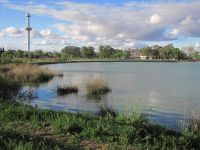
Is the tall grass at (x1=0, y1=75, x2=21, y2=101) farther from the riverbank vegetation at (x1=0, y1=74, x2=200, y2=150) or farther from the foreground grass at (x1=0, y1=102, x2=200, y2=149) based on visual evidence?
the foreground grass at (x1=0, y1=102, x2=200, y2=149)

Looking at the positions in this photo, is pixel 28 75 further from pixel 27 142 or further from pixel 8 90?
pixel 27 142

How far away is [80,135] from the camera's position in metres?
9.71

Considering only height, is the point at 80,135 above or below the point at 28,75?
above

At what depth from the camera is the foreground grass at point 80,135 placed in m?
8.70

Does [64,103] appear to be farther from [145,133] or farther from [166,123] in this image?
[145,133]

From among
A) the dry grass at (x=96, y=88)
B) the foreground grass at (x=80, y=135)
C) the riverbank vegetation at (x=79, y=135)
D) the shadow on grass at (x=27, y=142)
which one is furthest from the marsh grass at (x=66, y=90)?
the shadow on grass at (x=27, y=142)

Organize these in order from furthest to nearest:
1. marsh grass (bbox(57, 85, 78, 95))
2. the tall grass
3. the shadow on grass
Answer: marsh grass (bbox(57, 85, 78, 95)), the tall grass, the shadow on grass

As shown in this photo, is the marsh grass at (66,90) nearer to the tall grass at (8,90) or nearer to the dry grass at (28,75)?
the tall grass at (8,90)

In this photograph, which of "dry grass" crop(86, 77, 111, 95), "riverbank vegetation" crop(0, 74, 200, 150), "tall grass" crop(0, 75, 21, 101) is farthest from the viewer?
"dry grass" crop(86, 77, 111, 95)

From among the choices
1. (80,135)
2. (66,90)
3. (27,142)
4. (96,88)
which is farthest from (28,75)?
A: (27,142)

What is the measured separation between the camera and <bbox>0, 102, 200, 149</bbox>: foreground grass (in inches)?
342

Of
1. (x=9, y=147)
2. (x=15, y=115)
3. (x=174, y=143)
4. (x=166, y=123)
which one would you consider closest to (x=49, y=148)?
(x=9, y=147)

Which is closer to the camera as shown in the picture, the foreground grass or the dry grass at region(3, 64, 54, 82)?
the foreground grass

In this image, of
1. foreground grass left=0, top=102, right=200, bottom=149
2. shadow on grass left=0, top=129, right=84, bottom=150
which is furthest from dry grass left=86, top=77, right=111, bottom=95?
shadow on grass left=0, top=129, right=84, bottom=150
